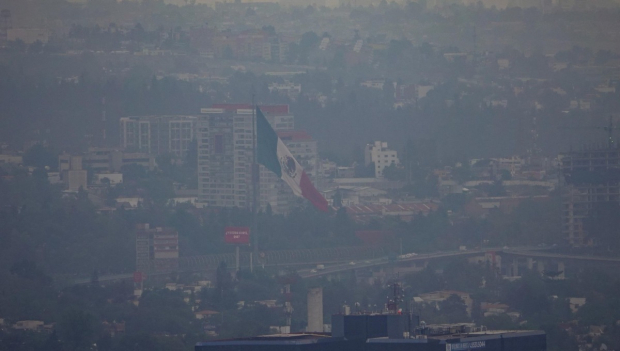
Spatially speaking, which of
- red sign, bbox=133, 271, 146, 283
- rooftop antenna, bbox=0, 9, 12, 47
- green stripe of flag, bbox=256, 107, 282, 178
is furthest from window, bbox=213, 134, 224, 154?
rooftop antenna, bbox=0, 9, 12, 47

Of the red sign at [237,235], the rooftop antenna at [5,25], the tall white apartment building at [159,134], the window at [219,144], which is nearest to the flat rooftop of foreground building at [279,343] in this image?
the red sign at [237,235]

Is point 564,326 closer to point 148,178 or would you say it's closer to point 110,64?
point 148,178

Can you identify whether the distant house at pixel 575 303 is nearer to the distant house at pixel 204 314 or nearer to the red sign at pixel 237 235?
the distant house at pixel 204 314

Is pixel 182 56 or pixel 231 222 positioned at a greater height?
pixel 182 56

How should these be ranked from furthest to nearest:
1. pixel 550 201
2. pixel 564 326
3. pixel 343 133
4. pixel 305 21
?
1. pixel 305 21
2. pixel 343 133
3. pixel 550 201
4. pixel 564 326

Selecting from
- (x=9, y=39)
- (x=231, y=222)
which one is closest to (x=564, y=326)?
(x=231, y=222)

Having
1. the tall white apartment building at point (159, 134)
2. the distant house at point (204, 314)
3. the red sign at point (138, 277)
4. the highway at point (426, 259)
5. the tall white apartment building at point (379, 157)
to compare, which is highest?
the tall white apartment building at point (159, 134)
